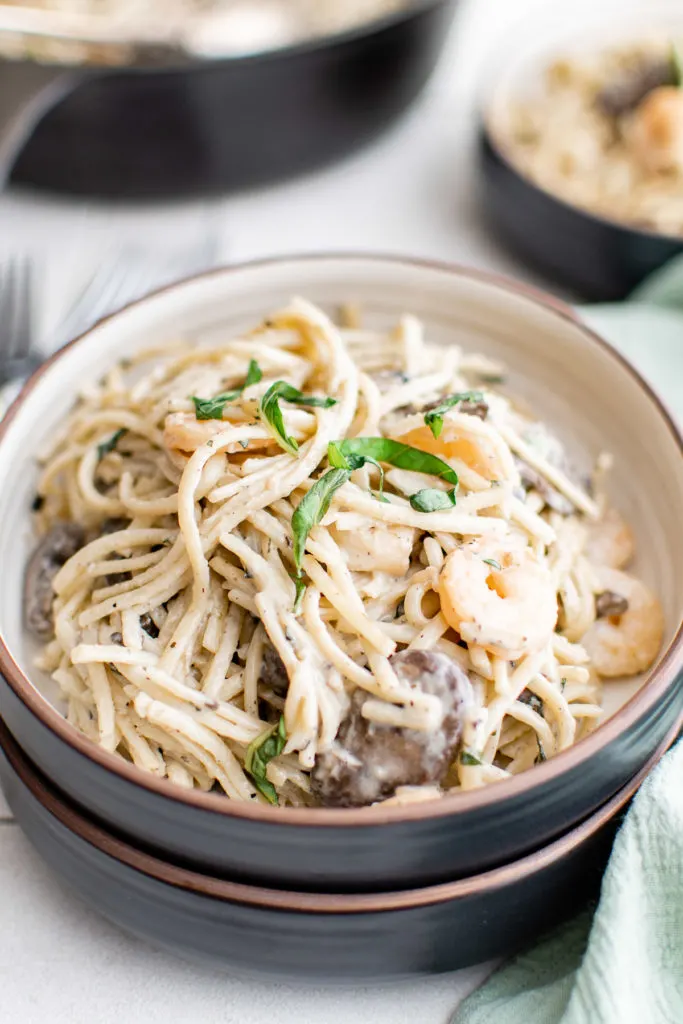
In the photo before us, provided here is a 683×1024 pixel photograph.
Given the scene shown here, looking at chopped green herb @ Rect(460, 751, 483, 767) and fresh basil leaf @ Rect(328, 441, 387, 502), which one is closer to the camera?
chopped green herb @ Rect(460, 751, 483, 767)

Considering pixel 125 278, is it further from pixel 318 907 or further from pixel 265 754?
pixel 318 907

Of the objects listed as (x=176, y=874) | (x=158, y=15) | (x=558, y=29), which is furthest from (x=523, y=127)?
(x=176, y=874)

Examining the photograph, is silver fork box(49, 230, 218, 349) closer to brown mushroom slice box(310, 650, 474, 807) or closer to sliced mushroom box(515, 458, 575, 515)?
sliced mushroom box(515, 458, 575, 515)

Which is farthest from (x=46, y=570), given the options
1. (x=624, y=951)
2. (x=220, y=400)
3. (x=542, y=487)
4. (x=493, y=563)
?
(x=624, y=951)

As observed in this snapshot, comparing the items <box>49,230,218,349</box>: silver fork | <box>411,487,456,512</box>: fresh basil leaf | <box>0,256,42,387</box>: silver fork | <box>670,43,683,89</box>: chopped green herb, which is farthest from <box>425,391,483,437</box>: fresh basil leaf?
<box>670,43,683,89</box>: chopped green herb

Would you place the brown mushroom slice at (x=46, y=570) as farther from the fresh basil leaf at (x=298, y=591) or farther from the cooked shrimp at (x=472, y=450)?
the cooked shrimp at (x=472, y=450)

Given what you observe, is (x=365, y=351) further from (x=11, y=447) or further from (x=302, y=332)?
(x=11, y=447)
